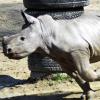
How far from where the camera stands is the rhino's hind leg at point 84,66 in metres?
5.10

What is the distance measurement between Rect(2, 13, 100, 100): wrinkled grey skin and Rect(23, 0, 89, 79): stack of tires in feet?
5.68

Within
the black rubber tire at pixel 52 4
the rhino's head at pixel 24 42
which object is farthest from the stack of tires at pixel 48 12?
the rhino's head at pixel 24 42

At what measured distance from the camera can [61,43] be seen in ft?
16.8

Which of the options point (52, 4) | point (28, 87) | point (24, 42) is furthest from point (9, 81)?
point (24, 42)

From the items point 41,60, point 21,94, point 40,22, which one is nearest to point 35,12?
point 41,60

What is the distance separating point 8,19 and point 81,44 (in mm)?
8783

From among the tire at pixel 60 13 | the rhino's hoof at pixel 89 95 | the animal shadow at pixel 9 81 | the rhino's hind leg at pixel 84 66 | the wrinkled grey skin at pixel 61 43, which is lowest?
the animal shadow at pixel 9 81

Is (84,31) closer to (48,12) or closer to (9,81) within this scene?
(48,12)

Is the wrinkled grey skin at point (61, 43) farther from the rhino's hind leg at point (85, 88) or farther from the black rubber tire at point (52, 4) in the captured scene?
the black rubber tire at point (52, 4)

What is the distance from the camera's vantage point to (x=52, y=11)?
Result: 716 centimetres

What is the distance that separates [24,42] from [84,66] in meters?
0.69

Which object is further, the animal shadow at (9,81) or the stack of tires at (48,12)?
the animal shadow at (9,81)

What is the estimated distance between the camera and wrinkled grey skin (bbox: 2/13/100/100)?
5.07m

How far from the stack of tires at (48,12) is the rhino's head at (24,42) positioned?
5.99ft
